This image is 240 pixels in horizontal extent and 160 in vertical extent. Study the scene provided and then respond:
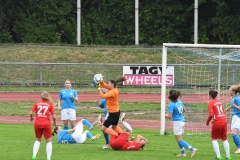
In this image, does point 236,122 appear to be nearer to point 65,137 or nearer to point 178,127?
point 178,127

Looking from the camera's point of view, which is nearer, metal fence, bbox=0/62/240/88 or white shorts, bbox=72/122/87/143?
white shorts, bbox=72/122/87/143

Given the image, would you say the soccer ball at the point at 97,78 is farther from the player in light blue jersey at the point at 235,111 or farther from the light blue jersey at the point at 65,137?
the player in light blue jersey at the point at 235,111

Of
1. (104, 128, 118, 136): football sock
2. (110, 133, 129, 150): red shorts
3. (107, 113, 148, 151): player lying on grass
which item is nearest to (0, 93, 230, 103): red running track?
(107, 113, 148, 151): player lying on grass

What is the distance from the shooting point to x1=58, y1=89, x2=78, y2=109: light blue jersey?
20.2 metres

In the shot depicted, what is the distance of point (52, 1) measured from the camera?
55312 mm

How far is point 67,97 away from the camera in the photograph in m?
20.2

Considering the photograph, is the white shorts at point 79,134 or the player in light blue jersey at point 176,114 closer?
the player in light blue jersey at point 176,114

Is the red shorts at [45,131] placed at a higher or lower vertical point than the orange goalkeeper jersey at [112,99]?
lower

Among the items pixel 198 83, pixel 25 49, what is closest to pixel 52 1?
pixel 25 49

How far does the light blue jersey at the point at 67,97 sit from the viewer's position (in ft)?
66.1

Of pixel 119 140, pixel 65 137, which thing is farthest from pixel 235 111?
pixel 65 137

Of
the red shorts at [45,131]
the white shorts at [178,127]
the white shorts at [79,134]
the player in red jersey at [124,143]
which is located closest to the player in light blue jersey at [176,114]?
the white shorts at [178,127]

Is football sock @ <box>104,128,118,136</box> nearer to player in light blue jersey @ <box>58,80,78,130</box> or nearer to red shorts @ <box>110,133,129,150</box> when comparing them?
red shorts @ <box>110,133,129,150</box>

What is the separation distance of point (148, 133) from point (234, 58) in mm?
4171
